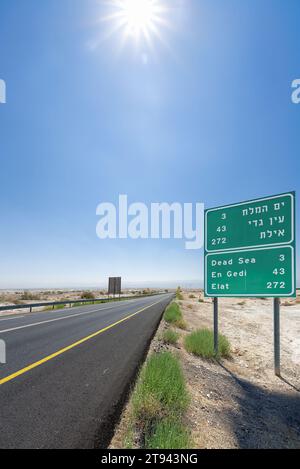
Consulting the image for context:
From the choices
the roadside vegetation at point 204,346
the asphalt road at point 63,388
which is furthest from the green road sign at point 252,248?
the asphalt road at point 63,388

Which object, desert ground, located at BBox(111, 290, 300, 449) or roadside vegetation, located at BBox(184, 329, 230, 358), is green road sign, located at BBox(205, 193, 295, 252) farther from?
desert ground, located at BBox(111, 290, 300, 449)

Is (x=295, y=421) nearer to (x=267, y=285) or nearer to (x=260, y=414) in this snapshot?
(x=260, y=414)

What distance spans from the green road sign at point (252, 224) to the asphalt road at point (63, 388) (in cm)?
442

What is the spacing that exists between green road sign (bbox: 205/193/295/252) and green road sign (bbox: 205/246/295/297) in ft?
0.89

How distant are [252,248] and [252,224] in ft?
2.55

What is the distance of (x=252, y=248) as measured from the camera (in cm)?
806

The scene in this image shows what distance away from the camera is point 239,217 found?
8555 millimetres

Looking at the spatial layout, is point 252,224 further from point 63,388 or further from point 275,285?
point 63,388

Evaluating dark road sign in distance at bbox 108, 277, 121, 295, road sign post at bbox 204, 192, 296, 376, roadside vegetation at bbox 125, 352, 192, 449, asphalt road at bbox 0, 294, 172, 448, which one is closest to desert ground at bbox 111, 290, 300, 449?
roadside vegetation at bbox 125, 352, 192, 449

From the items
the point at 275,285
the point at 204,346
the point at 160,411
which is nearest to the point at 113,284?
the point at 204,346

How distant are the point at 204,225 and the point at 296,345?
8719 millimetres

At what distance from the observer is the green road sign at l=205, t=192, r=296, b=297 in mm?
7434

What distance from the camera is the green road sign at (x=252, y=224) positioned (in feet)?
24.8
